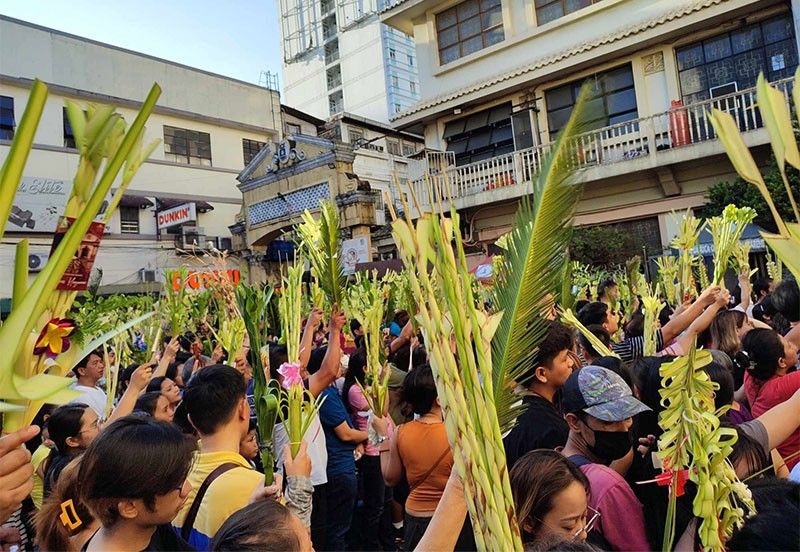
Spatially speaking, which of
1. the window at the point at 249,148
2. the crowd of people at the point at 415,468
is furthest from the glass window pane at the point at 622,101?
the window at the point at 249,148

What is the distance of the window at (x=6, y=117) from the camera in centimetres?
1755

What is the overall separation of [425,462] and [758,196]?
9.40 m

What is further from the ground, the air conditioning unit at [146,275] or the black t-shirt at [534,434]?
the air conditioning unit at [146,275]

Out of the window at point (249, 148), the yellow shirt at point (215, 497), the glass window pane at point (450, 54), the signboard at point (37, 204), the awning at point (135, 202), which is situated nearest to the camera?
the yellow shirt at point (215, 497)

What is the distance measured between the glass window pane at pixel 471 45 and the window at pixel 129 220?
42.2 feet

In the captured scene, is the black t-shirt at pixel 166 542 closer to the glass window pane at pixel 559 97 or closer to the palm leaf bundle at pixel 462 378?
the palm leaf bundle at pixel 462 378

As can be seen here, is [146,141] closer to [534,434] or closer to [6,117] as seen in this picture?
[6,117]

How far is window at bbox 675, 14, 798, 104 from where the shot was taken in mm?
10773

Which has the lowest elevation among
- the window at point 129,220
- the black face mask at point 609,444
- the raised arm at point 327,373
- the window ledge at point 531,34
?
the black face mask at point 609,444

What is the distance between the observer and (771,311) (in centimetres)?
481

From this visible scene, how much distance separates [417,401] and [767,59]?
12.0 m

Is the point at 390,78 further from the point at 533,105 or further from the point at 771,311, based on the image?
the point at 771,311

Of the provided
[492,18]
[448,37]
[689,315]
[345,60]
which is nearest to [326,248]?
[689,315]

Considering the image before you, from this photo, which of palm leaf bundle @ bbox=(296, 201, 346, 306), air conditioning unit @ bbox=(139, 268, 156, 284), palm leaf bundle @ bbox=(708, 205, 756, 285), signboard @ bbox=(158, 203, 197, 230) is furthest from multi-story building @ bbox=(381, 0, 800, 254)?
air conditioning unit @ bbox=(139, 268, 156, 284)
